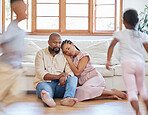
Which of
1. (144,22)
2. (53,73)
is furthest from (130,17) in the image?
(144,22)

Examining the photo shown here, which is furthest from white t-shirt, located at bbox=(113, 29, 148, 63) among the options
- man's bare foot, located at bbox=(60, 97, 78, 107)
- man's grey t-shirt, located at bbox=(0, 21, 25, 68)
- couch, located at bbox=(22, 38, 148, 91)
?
couch, located at bbox=(22, 38, 148, 91)

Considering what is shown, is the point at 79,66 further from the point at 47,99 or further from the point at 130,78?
the point at 130,78

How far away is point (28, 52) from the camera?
461 centimetres

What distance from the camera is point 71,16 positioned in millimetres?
5941

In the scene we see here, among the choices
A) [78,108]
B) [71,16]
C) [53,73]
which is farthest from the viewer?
[71,16]

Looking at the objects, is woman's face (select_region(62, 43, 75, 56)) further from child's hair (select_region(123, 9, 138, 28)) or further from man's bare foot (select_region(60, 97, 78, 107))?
child's hair (select_region(123, 9, 138, 28))

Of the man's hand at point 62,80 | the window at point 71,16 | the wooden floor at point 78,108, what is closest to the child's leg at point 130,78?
the wooden floor at point 78,108

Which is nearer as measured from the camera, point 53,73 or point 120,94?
point 53,73

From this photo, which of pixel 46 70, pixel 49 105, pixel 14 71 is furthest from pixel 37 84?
pixel 14 71

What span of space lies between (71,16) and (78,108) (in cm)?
321

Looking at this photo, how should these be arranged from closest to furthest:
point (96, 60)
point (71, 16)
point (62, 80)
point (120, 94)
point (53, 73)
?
point (62, 80) < point (53, 73) < point (120, 94) < point (96, 60) < point (71, 16)

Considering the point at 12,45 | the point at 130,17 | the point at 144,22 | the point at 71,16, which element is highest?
the point at 71,16

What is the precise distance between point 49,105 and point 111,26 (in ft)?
10.7

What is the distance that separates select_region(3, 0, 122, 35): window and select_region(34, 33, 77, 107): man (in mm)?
2193
